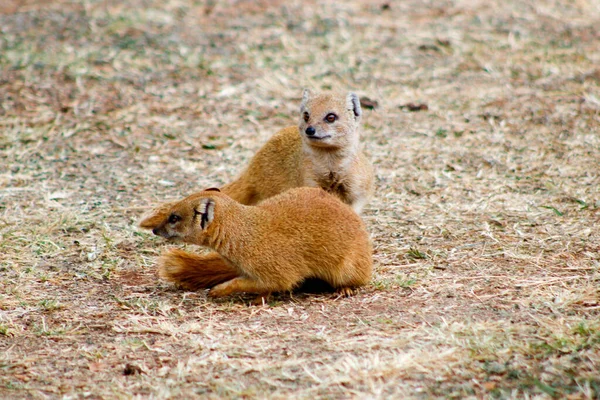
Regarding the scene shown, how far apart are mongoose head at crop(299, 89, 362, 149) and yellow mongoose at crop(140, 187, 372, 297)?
107 cm

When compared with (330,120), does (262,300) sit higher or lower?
lower

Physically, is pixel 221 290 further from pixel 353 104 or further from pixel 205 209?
pixel 353 104

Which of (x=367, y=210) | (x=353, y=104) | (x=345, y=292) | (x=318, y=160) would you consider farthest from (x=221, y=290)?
(x=353, y=104)

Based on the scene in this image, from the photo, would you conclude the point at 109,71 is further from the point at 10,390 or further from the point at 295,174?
the point at 10,390

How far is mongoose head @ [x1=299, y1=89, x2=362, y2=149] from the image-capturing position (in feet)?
19.6

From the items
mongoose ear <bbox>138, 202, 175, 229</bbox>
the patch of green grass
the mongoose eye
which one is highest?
the mongoose eye

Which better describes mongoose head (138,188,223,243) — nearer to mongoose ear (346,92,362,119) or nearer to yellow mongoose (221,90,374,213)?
yellow mongoose (221,90,374,213)

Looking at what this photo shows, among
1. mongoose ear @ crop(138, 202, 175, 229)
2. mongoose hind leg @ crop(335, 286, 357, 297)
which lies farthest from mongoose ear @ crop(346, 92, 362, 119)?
mongoose hind leg @ crop(335, 286, 357, 297)

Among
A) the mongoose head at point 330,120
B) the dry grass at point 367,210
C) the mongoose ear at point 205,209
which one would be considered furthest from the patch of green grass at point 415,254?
the mongoose ear at point 205,209

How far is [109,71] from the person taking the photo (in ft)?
30.3

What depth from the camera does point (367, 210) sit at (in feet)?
21.2

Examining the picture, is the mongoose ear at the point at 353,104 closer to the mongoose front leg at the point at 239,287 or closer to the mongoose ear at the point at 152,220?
the mongoose ear at the point at 152,220

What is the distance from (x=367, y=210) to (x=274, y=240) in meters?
1.83

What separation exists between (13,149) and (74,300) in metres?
3.17
